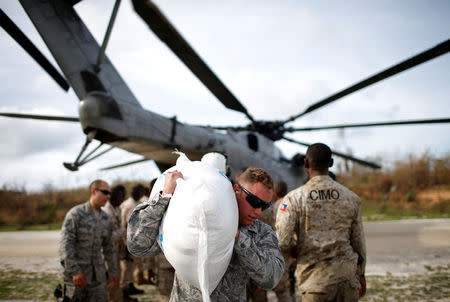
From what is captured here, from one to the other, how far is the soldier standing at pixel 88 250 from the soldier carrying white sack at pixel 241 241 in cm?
201

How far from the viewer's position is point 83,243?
345 centimetres

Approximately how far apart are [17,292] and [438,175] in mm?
23369

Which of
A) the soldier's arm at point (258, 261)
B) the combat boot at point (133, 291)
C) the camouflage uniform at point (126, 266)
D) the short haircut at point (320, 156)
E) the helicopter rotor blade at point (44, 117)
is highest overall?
the helicopter rotor blade at point (44, 117)

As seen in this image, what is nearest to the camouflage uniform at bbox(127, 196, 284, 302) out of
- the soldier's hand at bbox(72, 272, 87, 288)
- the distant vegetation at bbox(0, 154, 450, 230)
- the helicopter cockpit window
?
the soldier's hand at bbox(72, 272, 87, 288)

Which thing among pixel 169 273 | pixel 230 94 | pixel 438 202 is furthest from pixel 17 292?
pixel 438 202

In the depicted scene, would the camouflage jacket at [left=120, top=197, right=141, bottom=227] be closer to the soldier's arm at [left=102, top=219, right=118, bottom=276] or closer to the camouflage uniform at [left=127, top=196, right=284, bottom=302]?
the soldier's arm at [left=102, top=219, right=118, bottom=276]

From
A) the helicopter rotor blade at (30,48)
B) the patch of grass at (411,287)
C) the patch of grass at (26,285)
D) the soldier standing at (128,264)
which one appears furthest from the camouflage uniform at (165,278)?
the helicopter rotor blade at (30,48)

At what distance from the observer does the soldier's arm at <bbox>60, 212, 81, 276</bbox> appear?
3.20m

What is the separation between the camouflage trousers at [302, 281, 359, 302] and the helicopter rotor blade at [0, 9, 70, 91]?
4.86 meters

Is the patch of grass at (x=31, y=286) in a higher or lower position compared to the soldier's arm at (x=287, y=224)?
lower

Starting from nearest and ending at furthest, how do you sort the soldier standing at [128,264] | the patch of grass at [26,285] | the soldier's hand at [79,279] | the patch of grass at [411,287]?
the soldier's hand at [79,279], the patch of grass at [411,287], the patch of grass at [26,285], the soldier standing at [128,264]

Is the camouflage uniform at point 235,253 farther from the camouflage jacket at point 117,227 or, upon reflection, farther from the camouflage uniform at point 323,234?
the camouflage jacket at point 117,227

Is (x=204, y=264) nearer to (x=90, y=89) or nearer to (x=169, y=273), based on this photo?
(x=169, y=273)

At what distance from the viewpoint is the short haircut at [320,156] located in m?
2.71
